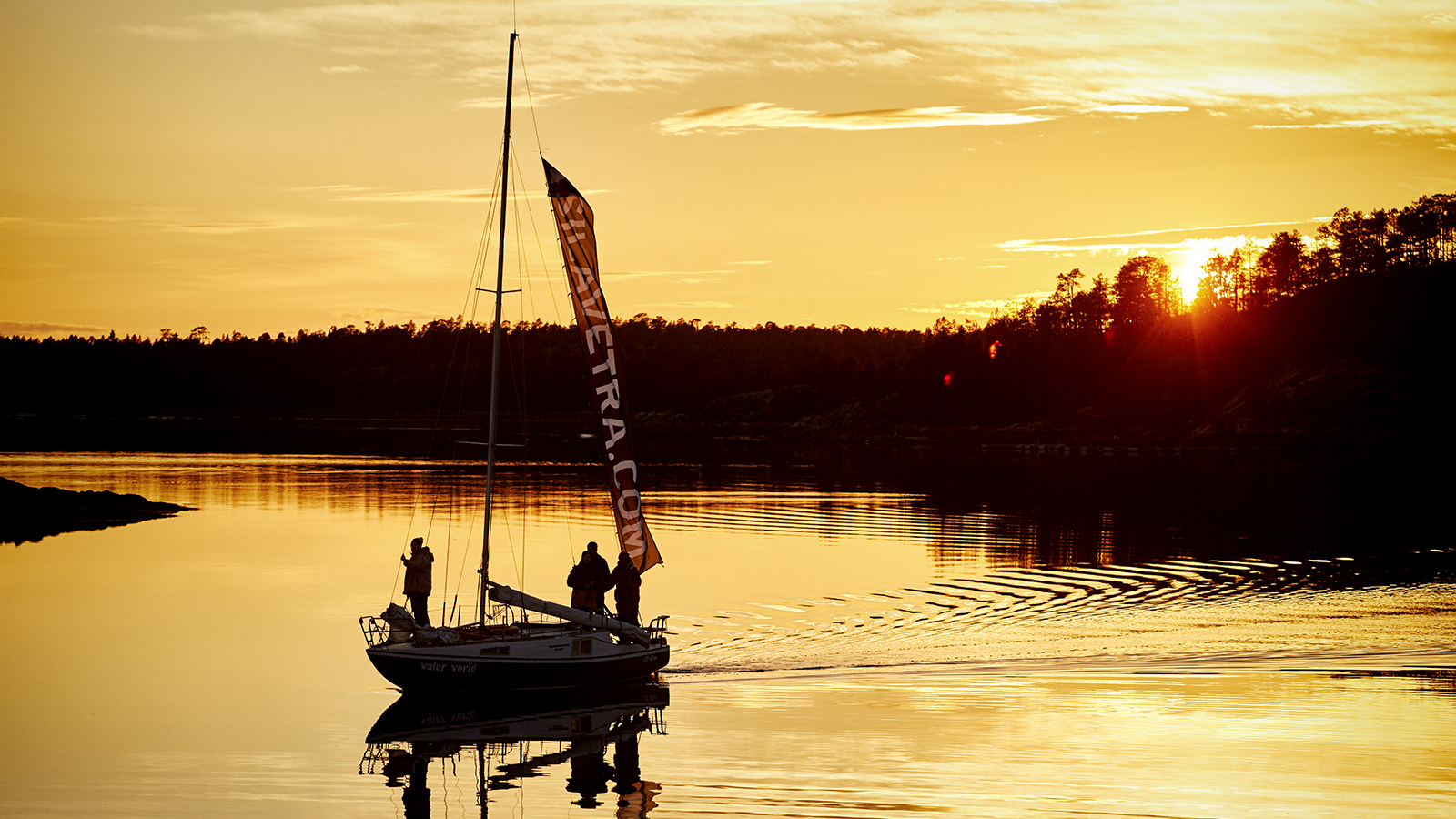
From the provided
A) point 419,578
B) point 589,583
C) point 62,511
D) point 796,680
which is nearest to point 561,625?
point 589,583

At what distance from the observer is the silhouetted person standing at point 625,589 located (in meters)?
35.0

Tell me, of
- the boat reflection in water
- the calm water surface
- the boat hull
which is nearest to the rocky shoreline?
the calm water surface

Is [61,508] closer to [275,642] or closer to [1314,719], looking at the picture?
[275,642]

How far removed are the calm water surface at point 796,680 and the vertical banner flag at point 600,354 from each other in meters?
4.31

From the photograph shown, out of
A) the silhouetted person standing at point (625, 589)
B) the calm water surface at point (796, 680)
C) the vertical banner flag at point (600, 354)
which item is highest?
the vertical banner flag at point (600, 354)

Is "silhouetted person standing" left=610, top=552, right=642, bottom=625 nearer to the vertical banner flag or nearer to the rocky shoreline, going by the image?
the vertical banner flag

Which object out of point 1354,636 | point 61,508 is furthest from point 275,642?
point 61,508

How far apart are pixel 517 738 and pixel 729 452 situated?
15315 cm

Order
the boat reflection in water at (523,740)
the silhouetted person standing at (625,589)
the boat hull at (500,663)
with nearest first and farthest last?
the boat reflection in water at (523,740) < the boat hull at (500,663) < the silhouetted person standing at (625,589)

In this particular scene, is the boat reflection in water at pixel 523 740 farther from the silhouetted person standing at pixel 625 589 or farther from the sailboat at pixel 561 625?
→ the silhouetted person standing at pixel 625 589

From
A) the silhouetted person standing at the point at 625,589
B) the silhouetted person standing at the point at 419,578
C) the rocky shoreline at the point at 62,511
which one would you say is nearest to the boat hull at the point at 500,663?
the silhouetted person standing at the point at 625,589

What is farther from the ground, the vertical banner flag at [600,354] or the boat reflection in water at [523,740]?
the vertical banner flag at [600,354]

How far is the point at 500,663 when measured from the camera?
3114 centimetres

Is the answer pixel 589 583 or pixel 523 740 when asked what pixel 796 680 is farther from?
pixel 523 740
